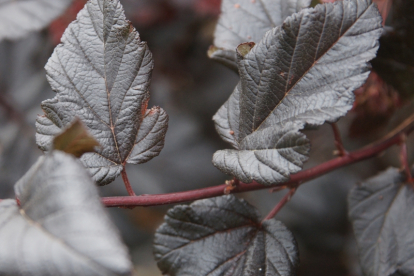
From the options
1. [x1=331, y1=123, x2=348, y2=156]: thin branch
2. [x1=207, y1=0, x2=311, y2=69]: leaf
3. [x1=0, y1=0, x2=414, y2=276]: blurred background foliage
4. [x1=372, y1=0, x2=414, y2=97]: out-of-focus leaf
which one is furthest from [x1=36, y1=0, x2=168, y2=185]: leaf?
[x1=0, y1=0, x2=414, y2=276]: blurred background foliage

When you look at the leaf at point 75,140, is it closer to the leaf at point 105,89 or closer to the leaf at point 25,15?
the leaf at point 105,89

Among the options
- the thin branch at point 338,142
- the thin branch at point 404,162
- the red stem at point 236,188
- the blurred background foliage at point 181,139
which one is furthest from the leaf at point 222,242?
the blurred background foliage at point 181,139

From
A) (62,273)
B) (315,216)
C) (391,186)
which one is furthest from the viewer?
(315,216)

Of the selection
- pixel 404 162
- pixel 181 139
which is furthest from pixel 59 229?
pixel 181 139

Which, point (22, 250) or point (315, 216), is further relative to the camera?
point (315, 216)

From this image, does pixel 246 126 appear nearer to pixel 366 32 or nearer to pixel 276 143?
pixel 276 143

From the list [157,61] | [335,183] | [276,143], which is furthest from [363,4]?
[157,61]
